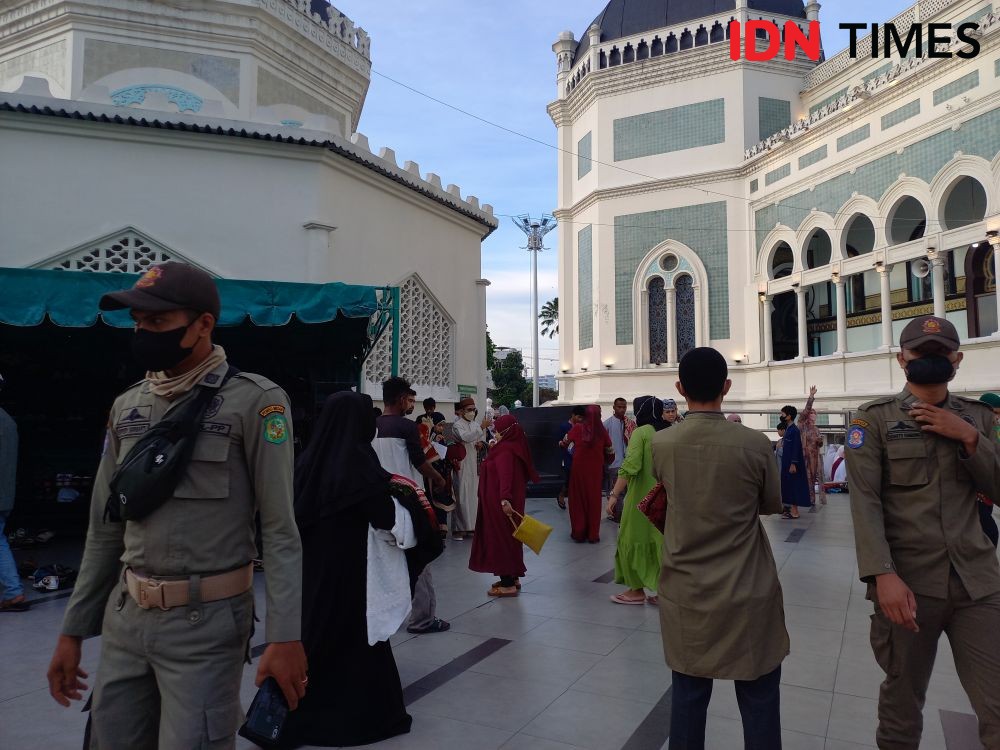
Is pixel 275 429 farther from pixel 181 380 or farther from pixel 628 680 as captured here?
pixel 628 680

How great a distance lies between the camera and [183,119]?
27.7ft

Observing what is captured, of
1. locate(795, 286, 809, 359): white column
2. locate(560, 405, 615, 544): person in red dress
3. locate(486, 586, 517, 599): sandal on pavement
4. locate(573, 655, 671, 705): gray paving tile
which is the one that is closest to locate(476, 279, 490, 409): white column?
locate(560, 405, 615, 544): person in red dress

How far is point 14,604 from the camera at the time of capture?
5.04 metres

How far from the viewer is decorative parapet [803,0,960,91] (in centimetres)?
1611

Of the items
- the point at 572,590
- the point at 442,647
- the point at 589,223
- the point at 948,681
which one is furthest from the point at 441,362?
the point at 589,223

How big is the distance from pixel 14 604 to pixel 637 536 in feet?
14.8

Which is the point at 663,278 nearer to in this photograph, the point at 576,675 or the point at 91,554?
the point at 576,675

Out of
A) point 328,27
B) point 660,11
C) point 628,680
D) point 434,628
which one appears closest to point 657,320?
point 660,11

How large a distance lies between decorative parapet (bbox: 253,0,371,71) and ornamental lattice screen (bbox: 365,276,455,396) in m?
4.64

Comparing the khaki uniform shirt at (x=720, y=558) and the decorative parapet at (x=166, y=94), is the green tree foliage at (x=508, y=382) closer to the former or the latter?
the decorative parapet at (x=166, y=94)

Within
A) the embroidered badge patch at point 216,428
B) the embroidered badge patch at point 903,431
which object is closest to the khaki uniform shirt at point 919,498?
the embroidered badge patch at point 903,431

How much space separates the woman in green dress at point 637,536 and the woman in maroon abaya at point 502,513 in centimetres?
79

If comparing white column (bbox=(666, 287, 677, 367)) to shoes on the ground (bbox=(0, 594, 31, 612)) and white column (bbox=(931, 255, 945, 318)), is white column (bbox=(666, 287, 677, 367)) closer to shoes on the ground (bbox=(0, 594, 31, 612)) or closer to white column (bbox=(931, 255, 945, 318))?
white column (bbox=(931, 255, 945, 318))

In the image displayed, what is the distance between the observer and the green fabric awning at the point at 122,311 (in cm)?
568
